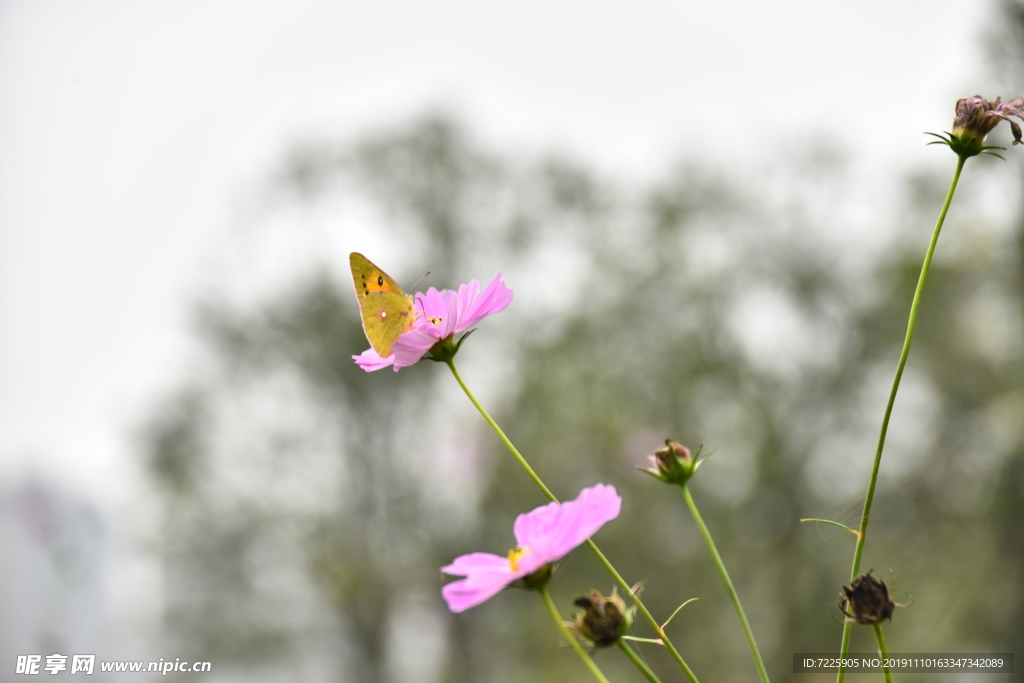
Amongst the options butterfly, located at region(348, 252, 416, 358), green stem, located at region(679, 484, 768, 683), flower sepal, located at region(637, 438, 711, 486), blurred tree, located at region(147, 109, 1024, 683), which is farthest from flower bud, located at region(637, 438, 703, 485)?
blurred tree, located at region(147, 109, 1024, 683)

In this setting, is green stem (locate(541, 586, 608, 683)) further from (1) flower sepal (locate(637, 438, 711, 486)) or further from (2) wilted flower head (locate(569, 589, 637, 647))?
(1) flower sepal (locate(637, 438, 711, 486))

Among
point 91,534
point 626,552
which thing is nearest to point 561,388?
point 626,552

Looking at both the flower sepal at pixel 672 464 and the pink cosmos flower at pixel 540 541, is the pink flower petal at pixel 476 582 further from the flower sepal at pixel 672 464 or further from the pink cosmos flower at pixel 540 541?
the flower sepal at pixel 672 464

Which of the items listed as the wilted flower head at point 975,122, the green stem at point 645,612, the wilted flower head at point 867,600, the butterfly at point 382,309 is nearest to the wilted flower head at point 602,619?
the green stem at point 645,612

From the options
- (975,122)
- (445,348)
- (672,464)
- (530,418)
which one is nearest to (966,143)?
(975,122)

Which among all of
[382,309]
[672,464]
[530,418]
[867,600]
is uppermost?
[530,418]

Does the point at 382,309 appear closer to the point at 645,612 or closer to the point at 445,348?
the point at 445,348
